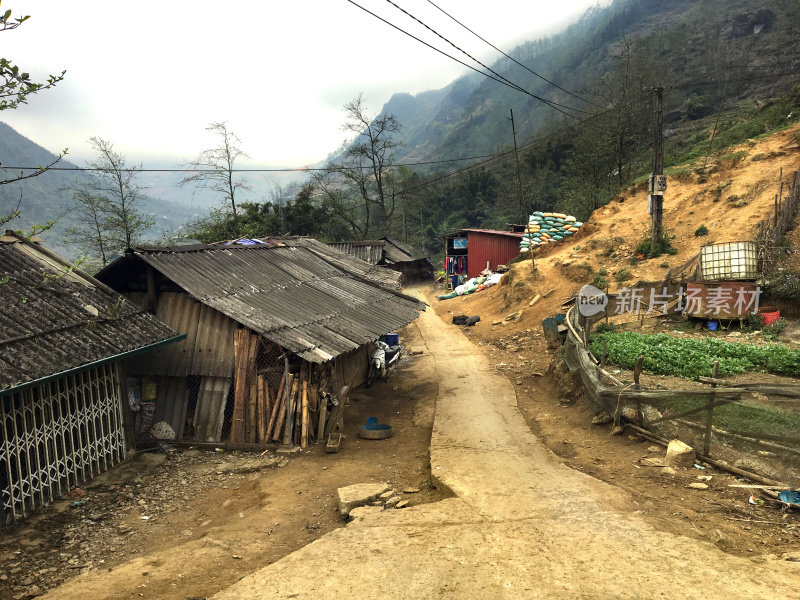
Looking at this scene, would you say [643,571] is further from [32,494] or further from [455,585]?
[32,494]

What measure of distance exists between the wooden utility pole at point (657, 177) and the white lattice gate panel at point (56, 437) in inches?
755

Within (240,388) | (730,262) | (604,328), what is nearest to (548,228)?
(730,262)

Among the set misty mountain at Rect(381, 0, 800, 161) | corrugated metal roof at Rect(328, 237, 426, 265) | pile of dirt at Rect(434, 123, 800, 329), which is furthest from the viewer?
misty mountain at Rect(381, 0, 800, 161)

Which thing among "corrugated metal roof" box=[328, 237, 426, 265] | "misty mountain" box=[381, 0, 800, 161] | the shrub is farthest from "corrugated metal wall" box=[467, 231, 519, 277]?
the shrub

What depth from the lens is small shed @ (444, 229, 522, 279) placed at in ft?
114

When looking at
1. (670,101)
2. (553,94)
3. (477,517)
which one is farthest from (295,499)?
(553,94)

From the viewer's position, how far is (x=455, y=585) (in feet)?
17.4

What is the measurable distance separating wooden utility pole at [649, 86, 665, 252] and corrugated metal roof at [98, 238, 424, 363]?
11010 mm

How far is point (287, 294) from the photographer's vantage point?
13.0m

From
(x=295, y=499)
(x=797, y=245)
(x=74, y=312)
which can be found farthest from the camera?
(x=797, y=245)

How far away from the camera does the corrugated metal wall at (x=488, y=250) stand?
34656mm

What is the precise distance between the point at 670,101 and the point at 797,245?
4788cm

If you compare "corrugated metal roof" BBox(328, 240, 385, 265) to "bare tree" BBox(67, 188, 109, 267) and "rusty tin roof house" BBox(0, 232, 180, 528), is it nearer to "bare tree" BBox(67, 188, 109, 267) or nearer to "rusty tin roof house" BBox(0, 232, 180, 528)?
"bare tree" BBox(67, 188, 109, 267)

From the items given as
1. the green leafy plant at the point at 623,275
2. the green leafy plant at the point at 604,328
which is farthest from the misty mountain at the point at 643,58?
the green leafy plant at the point at 604,328
